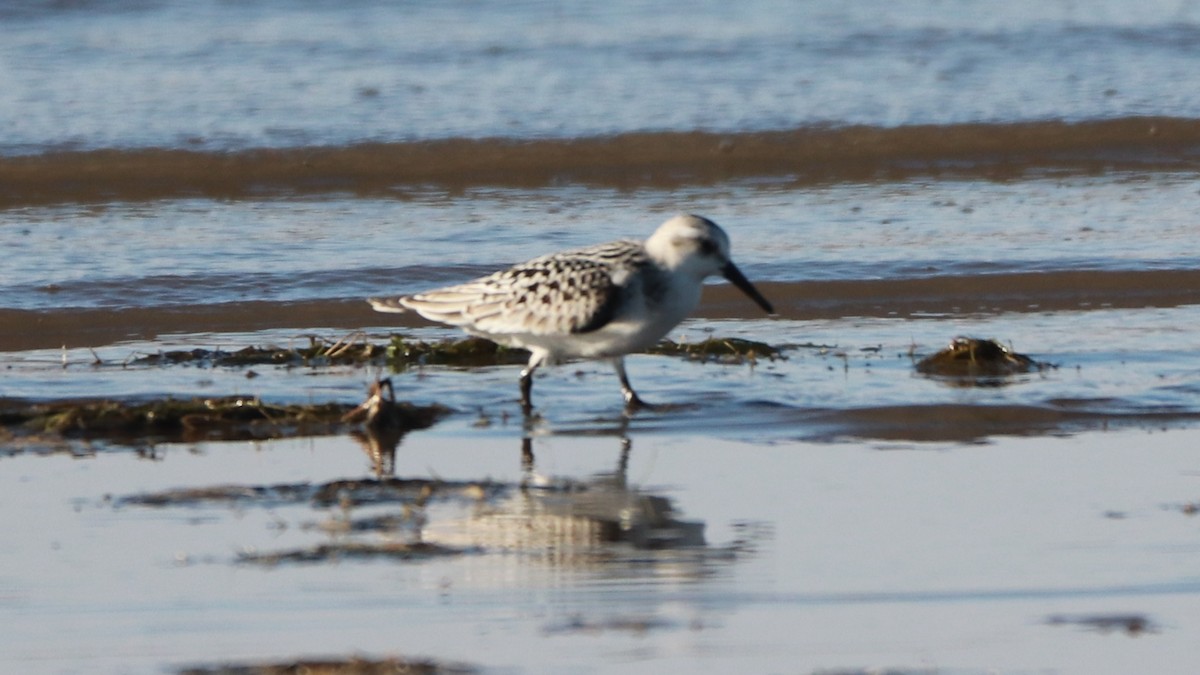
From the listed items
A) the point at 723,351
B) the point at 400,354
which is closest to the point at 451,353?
the point at 400,354

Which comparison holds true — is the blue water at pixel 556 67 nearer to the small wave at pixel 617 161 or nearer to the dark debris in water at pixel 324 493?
the small wave at pixel 617 161

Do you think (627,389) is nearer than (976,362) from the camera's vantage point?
Yes

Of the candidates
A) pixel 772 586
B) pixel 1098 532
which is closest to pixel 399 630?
pixel 772 586

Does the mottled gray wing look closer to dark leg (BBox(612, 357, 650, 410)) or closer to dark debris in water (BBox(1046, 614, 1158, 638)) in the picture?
dark leg (BBox(612, 357, 650, 410))

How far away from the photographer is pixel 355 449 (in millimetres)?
6488

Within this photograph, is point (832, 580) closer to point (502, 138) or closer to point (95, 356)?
point (95, 356)

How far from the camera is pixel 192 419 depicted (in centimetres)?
669

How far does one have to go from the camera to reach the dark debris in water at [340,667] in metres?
4.19

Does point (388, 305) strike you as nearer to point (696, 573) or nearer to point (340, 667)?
point (696, 573)

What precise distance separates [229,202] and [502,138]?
8.34 feet

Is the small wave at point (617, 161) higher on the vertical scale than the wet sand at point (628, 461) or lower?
higher

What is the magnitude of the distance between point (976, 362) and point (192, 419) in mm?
3278

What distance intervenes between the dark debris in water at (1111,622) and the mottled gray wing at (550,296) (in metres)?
2.64

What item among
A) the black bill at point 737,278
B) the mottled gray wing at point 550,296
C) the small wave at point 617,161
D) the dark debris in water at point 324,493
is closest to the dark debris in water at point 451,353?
the mottled gray wing at point 550,296
